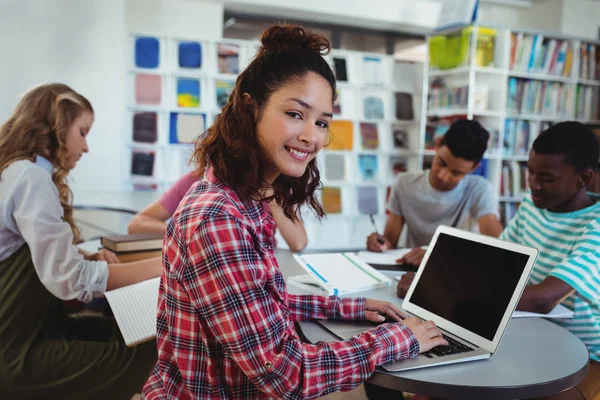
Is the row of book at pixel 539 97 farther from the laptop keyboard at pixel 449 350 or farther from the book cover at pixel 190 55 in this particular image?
the laptop keyboard at pixel 449 350

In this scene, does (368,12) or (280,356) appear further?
(368,12)

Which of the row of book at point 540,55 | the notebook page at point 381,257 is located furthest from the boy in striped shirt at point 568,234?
the row of book at point 540,55

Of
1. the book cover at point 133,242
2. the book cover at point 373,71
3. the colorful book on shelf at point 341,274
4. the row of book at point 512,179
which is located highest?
the book cover at point 373,71

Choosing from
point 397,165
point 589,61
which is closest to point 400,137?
point 397,165

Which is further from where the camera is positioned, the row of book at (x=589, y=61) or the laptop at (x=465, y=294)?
the row of book at (x=589, y=61)

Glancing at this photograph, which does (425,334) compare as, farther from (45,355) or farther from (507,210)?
(507,210)

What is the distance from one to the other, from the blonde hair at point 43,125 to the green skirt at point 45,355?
1.01ft

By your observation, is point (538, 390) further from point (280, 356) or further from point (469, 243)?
point (280, 356)

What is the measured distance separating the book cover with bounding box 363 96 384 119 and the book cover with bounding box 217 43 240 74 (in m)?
1.34

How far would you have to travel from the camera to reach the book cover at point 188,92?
4617mm

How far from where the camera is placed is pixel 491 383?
927 millimetres

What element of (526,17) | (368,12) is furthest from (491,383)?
(526,17)

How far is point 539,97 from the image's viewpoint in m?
4.61

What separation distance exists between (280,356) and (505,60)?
4.16 meters
